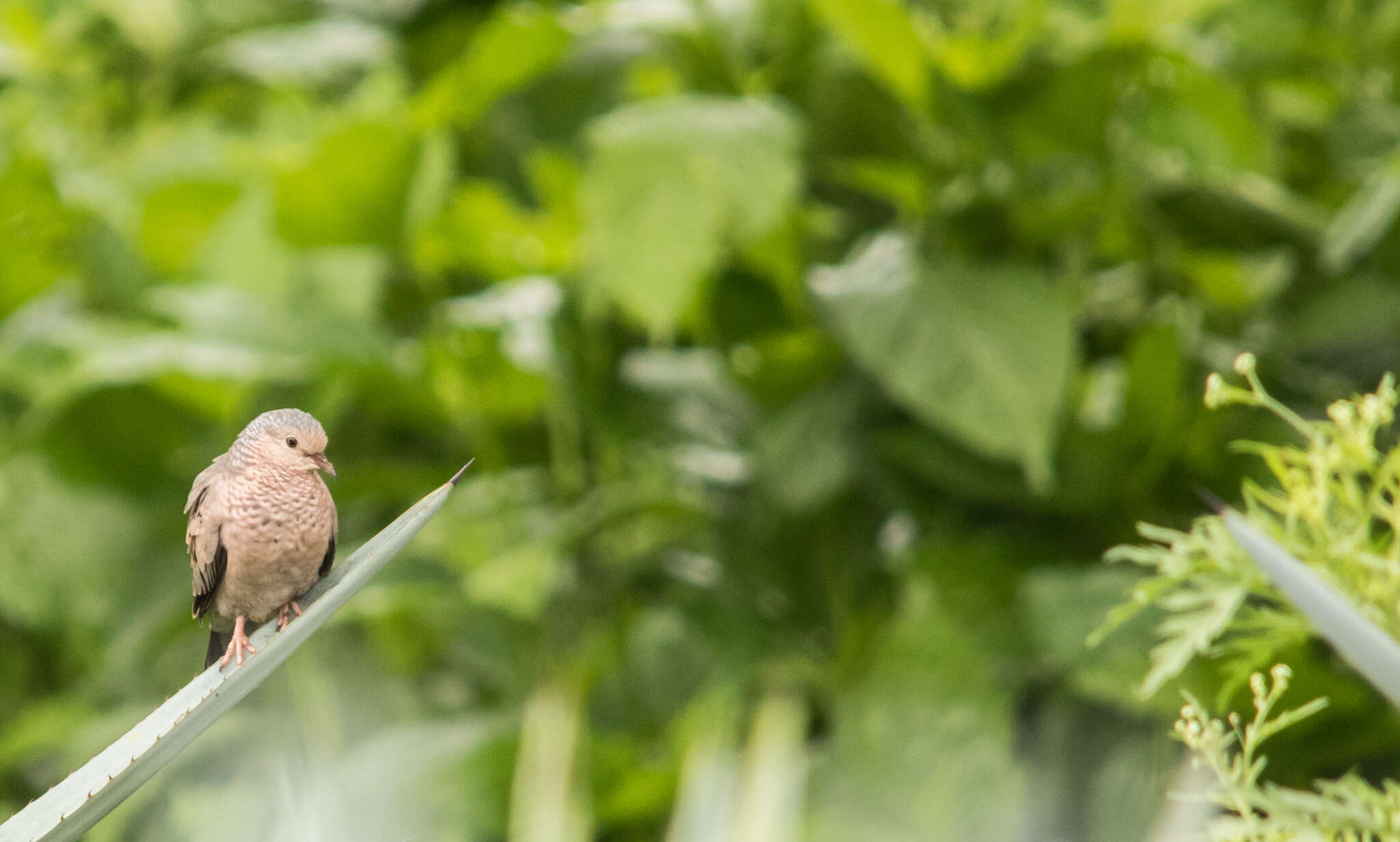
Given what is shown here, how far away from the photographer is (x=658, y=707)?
0.54 meters

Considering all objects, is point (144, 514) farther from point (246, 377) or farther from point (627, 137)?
point (627, 137)

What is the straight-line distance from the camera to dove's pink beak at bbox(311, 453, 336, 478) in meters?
0.08

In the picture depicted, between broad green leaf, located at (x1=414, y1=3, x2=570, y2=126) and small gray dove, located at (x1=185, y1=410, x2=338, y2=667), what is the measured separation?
439 millimetres

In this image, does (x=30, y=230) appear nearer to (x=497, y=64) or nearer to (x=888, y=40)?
(x=497, y=64)

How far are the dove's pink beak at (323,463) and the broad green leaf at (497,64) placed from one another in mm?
449

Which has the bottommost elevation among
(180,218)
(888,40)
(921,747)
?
(921,747)

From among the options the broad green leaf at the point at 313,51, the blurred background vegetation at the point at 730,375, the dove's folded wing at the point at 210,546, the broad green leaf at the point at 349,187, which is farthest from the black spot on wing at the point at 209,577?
the broad green leaf at the point at 313,51

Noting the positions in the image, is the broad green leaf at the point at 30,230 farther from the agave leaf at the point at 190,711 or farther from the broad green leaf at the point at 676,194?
the agave leaf at the point at 190,711

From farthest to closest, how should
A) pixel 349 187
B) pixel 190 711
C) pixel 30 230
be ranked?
pixel 30 230, pixel 349 187, pixel 190 711

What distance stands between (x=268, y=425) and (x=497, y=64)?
472 mm

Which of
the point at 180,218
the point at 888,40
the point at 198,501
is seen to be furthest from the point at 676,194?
the point at 198,501

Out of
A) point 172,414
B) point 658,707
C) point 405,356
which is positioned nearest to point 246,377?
point 172,414

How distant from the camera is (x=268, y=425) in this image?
9cm

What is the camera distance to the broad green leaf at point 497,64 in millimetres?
500
